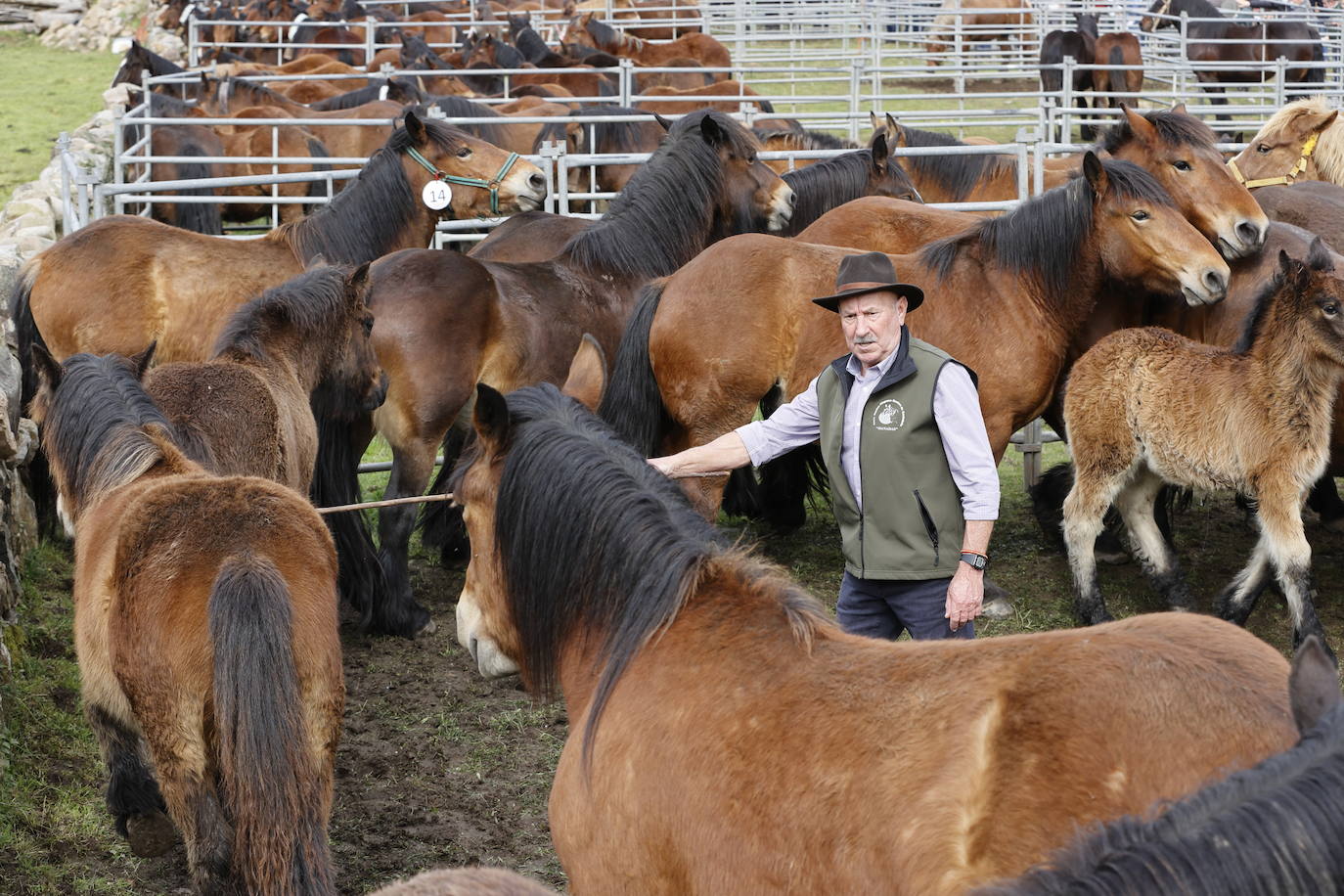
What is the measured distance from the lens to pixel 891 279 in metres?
3.51

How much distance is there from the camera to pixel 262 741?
3.22m

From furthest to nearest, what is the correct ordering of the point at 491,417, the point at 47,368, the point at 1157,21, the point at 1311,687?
the point at 1157,21
the point at 47,368
the point at 491,417
the point at 1311,687

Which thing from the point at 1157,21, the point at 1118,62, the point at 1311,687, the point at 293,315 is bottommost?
the point at 1311,687

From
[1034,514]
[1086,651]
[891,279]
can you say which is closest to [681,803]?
[1086,651]

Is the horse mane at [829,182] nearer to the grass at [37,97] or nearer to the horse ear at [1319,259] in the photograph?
the horse ear at [1319,259]

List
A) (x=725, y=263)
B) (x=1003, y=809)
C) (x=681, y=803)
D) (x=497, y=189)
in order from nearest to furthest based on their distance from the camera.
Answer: (x=1003, y=809)
(x=681, y=803)
(x=725, y=263)
(x=497, y=189)

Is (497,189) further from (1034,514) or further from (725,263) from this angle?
(1034,514)

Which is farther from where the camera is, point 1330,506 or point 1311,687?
point 1330,506

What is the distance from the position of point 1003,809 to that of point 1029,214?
477 centimetres

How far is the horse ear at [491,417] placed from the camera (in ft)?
9.66

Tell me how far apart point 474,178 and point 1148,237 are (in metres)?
4.16

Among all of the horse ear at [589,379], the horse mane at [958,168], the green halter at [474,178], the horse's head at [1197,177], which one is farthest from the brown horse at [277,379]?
the horse mane at [958,168]

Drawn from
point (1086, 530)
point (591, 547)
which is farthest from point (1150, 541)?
point (591, 547)

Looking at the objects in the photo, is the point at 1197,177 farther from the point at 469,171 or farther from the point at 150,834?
the point at 150,834
